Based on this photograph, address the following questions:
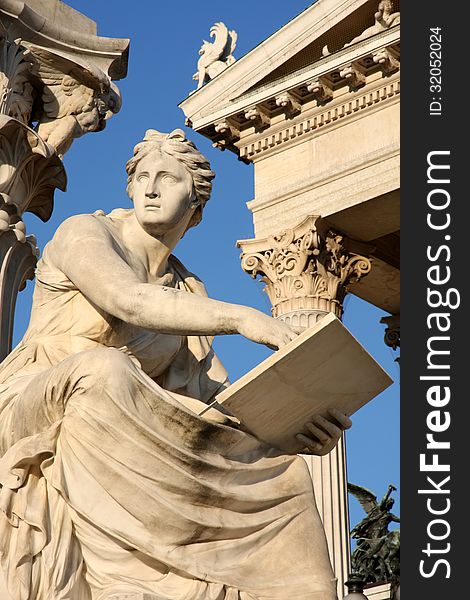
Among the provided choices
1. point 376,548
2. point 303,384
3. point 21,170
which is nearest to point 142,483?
point 303,384

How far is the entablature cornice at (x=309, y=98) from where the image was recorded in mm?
22016

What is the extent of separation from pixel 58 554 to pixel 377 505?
912 inches

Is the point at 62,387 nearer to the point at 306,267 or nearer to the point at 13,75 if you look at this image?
the point at 13,75

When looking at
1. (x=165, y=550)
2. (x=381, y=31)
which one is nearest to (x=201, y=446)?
(x=165, y=550)

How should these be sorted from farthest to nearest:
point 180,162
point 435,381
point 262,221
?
1. point 262,221
2. point 435,381
3. point 180,162

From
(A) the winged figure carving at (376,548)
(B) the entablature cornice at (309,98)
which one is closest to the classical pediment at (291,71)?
(B) the entablature cornice at (309,98)

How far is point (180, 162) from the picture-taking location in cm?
601

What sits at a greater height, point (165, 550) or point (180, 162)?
point (180, 162)

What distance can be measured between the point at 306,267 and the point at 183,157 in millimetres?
16236

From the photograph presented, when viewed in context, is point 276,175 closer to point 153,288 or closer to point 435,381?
point 435,381

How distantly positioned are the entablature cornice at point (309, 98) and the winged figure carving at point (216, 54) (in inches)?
34.2

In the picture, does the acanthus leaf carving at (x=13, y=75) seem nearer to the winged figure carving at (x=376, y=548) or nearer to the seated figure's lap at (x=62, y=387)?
the seated figure's lap at (x=62, y=387)

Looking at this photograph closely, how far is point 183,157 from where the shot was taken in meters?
6.01

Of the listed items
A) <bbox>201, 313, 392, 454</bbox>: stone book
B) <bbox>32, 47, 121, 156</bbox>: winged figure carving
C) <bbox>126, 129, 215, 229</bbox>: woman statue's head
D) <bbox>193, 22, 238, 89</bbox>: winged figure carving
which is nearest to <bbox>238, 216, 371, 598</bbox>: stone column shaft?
<bbox>193, 22, 238, 89</bbox>: winged figure carving
